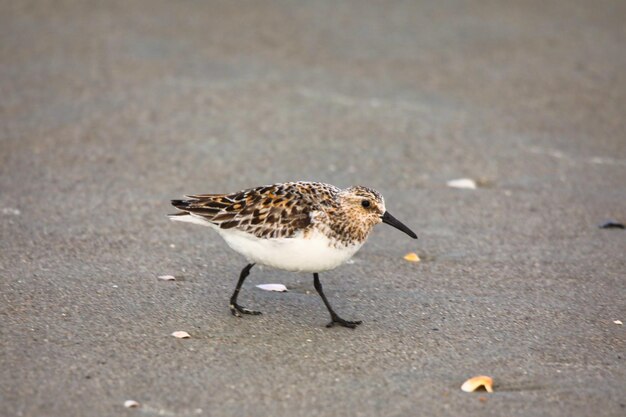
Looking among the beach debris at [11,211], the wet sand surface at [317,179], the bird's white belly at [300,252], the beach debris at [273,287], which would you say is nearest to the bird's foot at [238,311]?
the wet sand surface at [317,179]

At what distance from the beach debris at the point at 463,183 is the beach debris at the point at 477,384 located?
3.68 meters

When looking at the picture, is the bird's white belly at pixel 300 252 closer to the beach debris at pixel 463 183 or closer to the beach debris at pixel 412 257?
the beach debris at pixel 412 257

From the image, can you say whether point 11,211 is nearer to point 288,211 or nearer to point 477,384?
point 288,211

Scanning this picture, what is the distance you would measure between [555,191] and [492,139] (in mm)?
1273

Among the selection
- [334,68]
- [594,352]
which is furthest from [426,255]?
[334,68]

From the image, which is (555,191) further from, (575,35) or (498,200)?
(575,35)

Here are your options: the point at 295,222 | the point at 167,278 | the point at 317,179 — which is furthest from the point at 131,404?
the point at 317,179

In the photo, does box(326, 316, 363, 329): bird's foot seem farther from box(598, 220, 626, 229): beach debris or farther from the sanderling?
box(598, 220, 626, 229): beach debris

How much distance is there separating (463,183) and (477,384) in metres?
3.82

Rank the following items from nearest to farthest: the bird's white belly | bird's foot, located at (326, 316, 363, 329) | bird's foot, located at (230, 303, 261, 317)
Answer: the bird's white belly, bird's foot, located at (326, 316, 363, 329), bird's foot, located at (230, 303, 261, 317)

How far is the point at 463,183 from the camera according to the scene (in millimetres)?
8797

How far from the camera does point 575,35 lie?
12.7 m

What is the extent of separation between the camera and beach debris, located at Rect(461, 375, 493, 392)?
17.1 feet

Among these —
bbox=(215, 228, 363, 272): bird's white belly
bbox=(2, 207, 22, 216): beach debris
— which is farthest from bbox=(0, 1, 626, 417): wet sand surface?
bbox=(215, 228, 363, 272): bird's white belly
